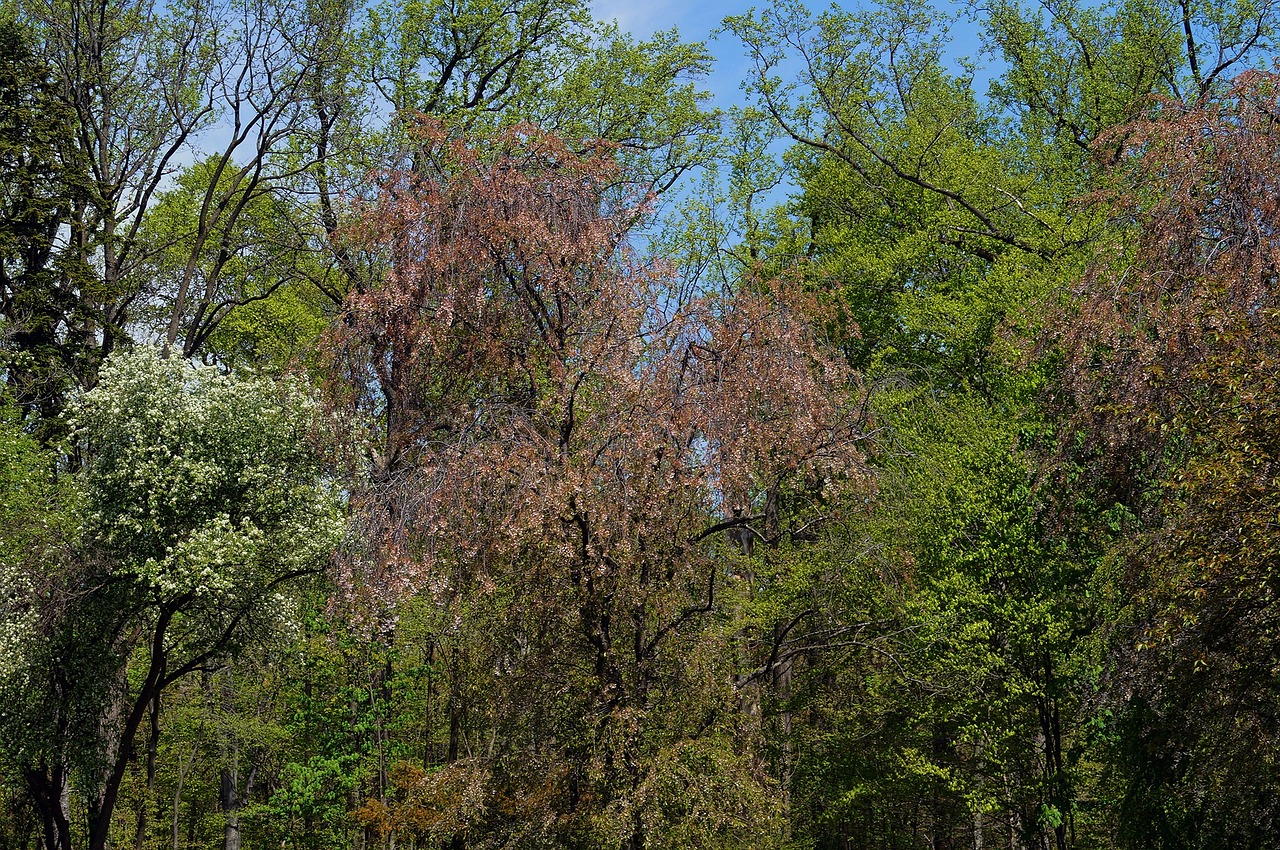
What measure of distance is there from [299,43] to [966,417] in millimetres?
14285

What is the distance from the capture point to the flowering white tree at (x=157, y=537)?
1486 centimetres

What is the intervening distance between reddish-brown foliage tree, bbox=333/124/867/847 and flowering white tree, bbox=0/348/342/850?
237cm

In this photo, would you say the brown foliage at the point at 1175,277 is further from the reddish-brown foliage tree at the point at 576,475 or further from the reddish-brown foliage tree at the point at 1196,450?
the reddish-brown foliage tree at the point at 576,475

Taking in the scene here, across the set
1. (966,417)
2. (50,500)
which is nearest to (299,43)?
(50,500)

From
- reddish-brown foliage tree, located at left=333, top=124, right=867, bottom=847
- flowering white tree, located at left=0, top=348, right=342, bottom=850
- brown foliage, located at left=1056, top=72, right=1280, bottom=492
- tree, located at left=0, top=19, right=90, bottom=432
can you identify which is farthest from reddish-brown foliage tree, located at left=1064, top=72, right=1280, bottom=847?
tree, located at left=0, top=19, right=90, bottom=432

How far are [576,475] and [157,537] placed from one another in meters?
6.86

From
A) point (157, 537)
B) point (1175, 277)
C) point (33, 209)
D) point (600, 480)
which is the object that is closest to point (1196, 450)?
point (1175, 277)

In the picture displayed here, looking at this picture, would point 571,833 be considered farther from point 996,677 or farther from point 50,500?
point 50,500

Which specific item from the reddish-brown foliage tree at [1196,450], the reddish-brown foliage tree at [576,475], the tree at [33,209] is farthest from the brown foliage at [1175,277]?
the tree at [33,209]

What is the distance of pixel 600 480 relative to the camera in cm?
1179

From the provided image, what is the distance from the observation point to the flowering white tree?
48.8 feet

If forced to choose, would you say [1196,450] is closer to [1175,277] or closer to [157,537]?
[1175,277]

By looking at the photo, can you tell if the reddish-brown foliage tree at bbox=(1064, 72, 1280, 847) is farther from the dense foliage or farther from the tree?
the tree

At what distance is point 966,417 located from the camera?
714 inches
